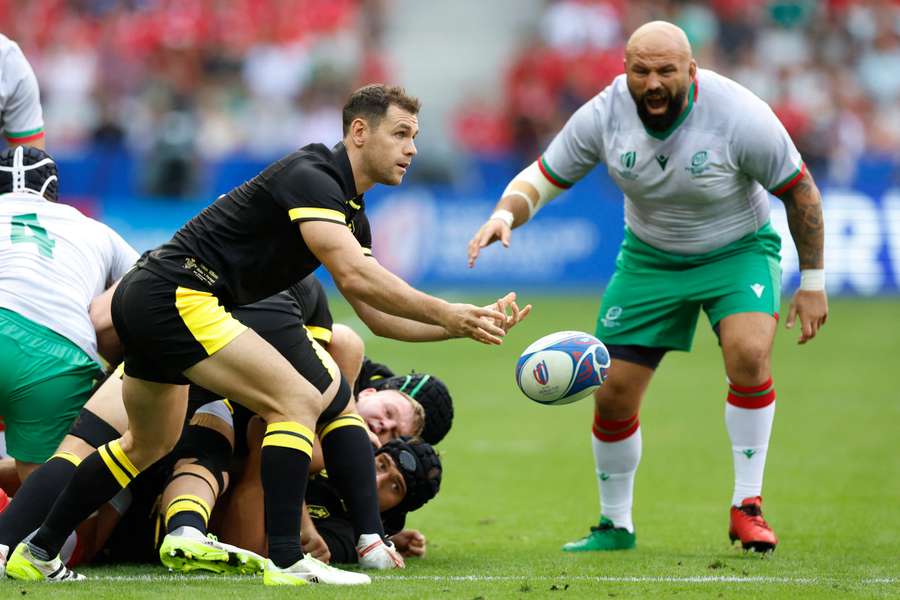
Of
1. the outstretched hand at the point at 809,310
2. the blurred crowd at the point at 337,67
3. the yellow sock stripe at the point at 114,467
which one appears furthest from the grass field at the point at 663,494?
the blurred crowd at the point at 337,67

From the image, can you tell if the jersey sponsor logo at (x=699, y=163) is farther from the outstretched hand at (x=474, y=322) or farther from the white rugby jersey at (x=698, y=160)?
the outstretched hand at (x=474, y=322)

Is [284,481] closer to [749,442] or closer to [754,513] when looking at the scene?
[754,513]

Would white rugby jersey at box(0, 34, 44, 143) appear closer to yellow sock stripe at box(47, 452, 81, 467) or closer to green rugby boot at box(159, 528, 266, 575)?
yellow sock stripe at box(47, 452, 81, 467)

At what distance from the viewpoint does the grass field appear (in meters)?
5.53

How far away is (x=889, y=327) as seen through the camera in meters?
17.6

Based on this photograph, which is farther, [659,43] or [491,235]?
[491,235]

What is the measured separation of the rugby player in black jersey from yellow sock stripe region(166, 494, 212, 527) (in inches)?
10.7

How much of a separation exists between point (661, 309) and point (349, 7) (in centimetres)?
1911

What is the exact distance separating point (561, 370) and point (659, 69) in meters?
1.64

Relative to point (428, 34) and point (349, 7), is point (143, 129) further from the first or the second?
point (428, 34)

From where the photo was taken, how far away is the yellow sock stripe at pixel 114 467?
568 centimetres

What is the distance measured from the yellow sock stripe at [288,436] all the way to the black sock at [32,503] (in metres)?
0.96

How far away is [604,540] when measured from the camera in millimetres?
7086

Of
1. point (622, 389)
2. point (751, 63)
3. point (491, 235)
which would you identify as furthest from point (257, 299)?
point (751, 63)
